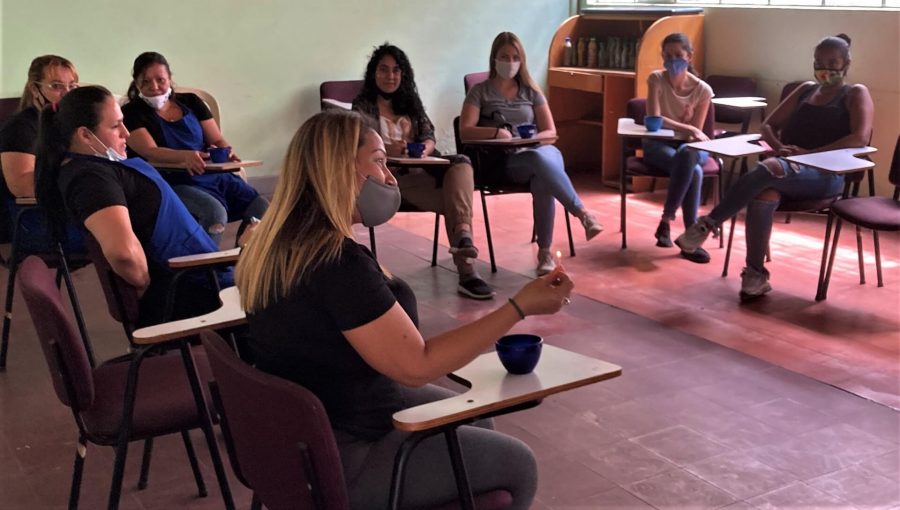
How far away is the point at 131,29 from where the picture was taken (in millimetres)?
6508

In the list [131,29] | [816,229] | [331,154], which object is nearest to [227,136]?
[131,29]

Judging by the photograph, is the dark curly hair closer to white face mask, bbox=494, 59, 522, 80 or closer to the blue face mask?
white face mask, bbox=494, 59, 522, 80

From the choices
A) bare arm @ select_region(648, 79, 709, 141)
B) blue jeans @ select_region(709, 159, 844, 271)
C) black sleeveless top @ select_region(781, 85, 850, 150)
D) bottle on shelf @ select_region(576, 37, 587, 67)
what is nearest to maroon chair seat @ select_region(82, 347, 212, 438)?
blue jeans @ select_region(709, 159, 844, 271)

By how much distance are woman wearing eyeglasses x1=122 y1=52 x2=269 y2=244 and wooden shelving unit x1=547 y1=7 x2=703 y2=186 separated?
3366 millimetres

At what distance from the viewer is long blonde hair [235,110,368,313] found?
1859 mm

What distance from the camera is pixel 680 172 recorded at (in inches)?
217

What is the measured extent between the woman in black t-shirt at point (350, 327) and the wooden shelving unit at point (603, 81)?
531cm

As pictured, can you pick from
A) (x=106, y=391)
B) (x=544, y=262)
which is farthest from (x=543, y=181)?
(x=106, y=391)

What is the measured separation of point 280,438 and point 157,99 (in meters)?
3.18

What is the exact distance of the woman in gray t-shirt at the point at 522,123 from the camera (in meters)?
5.07

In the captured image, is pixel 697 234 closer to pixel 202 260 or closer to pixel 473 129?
pixel 473 129

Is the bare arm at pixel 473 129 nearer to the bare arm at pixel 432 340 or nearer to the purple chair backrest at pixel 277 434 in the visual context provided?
the bare arm at pixel 432 340

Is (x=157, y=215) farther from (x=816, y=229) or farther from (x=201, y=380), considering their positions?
(x=816, y=229)

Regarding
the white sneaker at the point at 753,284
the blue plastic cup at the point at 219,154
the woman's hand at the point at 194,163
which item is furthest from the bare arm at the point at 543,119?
the woman's hand at the point at 194,163
